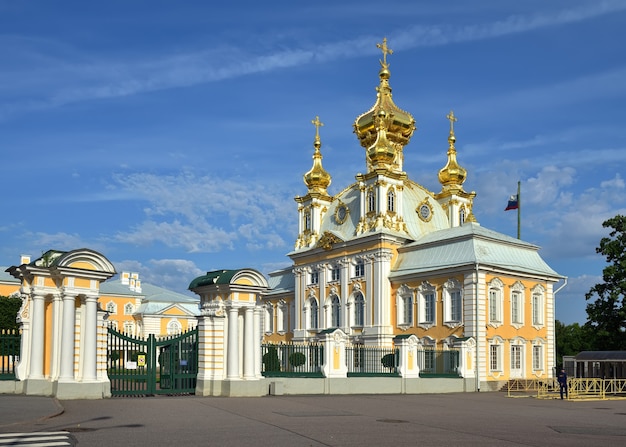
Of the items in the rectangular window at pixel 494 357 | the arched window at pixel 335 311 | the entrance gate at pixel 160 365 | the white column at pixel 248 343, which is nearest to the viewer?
the entrance gate at pixel 160 365

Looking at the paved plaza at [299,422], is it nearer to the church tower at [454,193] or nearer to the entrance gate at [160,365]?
the entrance gate at [160,365]

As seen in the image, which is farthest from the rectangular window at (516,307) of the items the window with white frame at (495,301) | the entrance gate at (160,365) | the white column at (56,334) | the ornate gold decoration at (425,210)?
the white column at (56,334)

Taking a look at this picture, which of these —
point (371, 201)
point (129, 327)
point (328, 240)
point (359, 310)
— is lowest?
point (129, 327)

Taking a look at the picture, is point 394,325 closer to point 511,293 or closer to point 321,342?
point 511,293

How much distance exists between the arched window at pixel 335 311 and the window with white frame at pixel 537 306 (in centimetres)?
1239

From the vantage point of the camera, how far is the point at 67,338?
20.7 m

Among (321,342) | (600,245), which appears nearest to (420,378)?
(321,342)

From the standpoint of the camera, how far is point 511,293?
39.4 meters

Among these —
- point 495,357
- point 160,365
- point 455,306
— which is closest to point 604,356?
point 495,357

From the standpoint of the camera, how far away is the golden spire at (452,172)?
53281 mm

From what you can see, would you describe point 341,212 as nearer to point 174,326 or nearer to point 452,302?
point 452,302

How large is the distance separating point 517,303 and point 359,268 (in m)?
10.4

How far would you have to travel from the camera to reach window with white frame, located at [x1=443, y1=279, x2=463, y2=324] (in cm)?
3869

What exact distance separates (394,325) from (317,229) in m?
11.1
